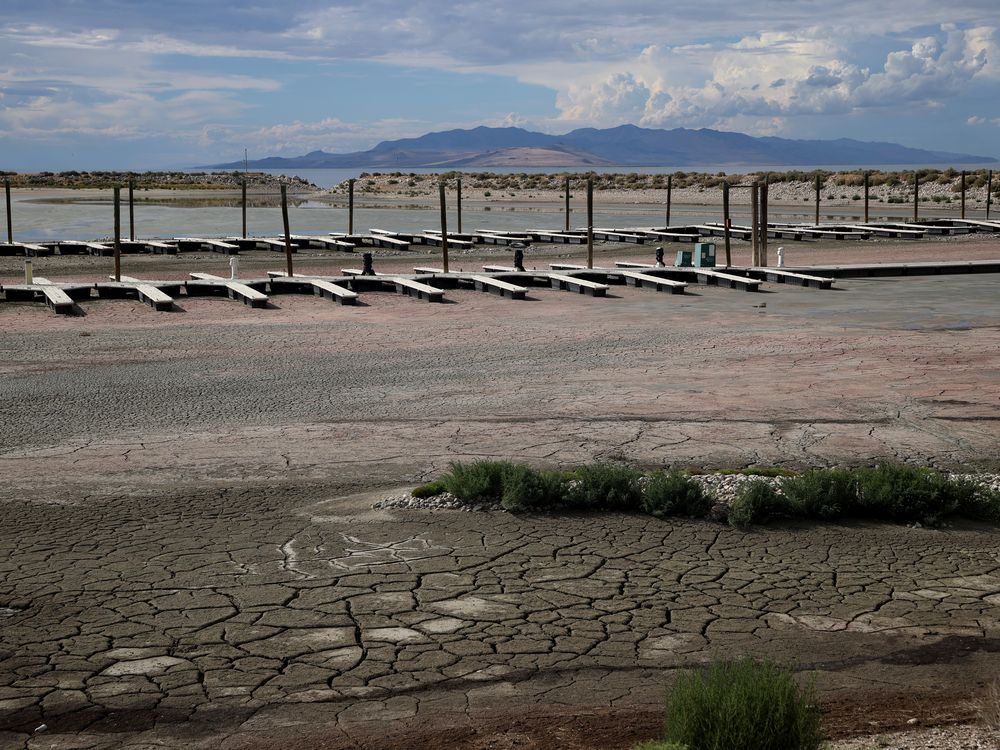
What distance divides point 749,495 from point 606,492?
91 cm

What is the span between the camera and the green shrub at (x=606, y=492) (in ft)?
24.8

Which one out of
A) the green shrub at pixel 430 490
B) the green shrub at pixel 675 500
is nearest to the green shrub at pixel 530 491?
the green shrub at pixel 430 490

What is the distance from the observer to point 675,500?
7.46m

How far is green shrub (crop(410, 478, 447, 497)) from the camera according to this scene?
7.79m

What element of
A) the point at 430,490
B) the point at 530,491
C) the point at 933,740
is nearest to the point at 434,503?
the point at 430,490

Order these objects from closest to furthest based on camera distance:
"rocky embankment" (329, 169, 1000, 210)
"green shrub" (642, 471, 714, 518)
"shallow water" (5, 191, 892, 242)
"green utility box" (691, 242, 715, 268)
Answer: "green shrub" (642, 471, 714, 518) < "green utility box" (691, 242, 715, 268) < "shallow water" (5, 191, 892, 242) < "rocky embankment" (329, 169, 1000, 210)

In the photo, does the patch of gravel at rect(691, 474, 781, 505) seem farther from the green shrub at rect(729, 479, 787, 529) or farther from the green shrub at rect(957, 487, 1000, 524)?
the green shrub at rect(957, 487, 1000, 524)

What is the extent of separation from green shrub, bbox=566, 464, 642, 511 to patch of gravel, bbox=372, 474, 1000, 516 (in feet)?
1.51

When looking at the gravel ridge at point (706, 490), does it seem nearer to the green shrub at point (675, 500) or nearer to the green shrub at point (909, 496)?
the green shrub at point (675, 500)

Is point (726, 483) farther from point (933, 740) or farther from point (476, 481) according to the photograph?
point (933, 740)

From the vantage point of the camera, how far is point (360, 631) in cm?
552

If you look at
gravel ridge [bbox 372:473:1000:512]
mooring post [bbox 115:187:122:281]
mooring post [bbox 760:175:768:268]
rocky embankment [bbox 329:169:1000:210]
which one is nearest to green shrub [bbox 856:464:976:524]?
gravel ridge [bbox 372:473:1000:512]

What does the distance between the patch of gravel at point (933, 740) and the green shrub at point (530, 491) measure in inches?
133

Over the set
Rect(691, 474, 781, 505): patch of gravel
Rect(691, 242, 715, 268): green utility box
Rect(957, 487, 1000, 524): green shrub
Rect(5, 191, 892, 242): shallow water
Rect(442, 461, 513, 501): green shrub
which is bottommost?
Rect(957, 487, 1000, 524): green shrub
